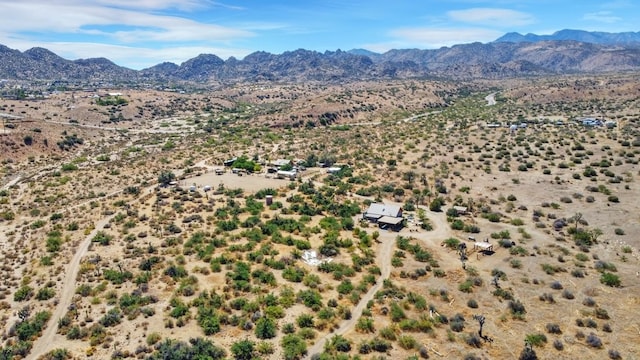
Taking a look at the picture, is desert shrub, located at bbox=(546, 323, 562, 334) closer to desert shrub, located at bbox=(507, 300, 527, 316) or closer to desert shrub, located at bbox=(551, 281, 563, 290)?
desert shrub, located at bbox=(507, 300, 527, 316)

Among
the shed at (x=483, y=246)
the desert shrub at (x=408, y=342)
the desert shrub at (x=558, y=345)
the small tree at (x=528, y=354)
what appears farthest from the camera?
the shed at (x=483, y=246)

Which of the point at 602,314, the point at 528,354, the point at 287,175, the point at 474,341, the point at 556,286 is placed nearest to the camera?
the point at 528,354

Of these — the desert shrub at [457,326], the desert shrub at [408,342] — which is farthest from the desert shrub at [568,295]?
the desert shrub at [408,342]

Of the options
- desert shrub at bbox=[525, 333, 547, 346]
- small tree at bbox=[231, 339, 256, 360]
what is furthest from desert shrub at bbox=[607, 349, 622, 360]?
small tree at bbox=[231, 339, 256, 360]

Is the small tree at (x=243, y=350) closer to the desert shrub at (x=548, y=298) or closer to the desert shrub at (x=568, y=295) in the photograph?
the desert shrub at (x=548, y=298)

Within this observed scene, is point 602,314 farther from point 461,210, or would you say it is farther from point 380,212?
point 380,212

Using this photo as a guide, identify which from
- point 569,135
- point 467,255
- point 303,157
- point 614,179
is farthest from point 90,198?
point 569,135

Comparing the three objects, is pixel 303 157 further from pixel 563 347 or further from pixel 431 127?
pixel 563 347

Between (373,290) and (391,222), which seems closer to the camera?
(373,290)

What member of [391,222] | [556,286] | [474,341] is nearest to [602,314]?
[556,286]
